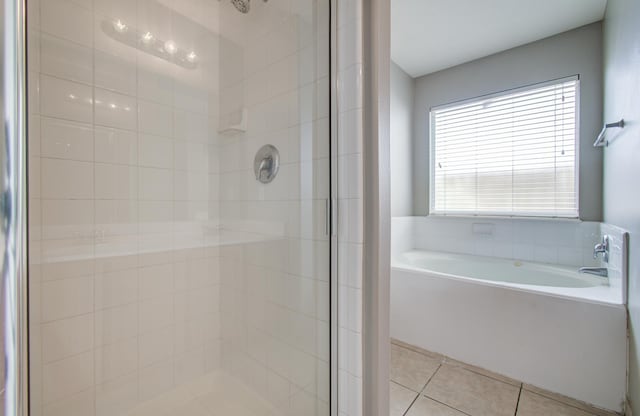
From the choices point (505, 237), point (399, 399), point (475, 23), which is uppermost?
point (475, 23)

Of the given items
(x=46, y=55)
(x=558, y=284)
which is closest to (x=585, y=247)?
(x=558, y=284)

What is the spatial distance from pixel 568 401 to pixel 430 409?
2.51 ft

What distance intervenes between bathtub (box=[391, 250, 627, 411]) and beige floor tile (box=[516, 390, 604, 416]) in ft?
0.30

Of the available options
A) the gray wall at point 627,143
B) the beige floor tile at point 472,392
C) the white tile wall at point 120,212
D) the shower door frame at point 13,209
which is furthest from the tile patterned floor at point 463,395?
the shower door frame at point 13,209

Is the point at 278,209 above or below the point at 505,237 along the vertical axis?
above

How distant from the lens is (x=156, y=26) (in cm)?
141

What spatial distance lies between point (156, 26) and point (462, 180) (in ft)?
9.25

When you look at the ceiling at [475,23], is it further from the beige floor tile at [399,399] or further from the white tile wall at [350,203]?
the beige floor tile at [399,399]

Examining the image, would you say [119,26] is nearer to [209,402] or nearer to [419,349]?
[209,402]

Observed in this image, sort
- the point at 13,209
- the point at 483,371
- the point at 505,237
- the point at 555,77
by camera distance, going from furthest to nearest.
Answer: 1. the point at 505,237
2. the point at 555,77
3. the point at 483,371
4. the point at 13,209

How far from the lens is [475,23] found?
217 centimetres

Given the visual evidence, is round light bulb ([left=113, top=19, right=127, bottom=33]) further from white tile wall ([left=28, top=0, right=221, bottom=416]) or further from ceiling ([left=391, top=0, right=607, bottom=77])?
ceiling ([left=391, top=0, right=607, bottom=77])

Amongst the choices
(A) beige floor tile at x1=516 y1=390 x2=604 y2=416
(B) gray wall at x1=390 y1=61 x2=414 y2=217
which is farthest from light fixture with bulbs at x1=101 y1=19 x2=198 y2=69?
(A) beige floor tile at x1=516 y1=390 x2=604 y2=416

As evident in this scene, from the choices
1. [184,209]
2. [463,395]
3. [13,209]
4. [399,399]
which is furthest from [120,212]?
[463,395]
